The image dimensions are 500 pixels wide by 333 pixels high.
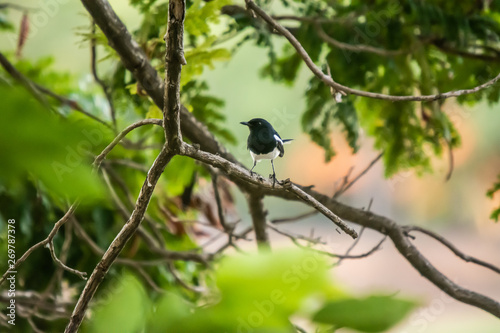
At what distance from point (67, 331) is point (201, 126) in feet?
1.16

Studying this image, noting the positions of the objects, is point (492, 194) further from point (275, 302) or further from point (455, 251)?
point (275, 302)

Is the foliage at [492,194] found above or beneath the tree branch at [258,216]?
above

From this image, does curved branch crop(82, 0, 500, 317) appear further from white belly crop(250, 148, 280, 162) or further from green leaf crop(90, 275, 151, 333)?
green leaf crop(90, 275, 151, 333)

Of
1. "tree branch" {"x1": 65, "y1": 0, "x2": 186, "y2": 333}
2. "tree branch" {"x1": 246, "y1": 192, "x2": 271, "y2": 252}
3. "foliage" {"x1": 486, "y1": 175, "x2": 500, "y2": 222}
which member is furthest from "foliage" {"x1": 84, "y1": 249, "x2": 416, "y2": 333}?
"foliage" {"x1": 486, "y1": 175, "x2": 500, "y2": 222}

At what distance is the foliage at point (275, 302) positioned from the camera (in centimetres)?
11

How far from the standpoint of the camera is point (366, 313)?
0.12 metres

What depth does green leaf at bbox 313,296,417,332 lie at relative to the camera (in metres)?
0.11

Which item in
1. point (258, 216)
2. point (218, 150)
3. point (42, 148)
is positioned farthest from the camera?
point (258, 216)

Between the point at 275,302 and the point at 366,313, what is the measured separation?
2 centimetres

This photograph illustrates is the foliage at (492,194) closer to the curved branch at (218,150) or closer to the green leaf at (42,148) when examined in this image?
the curved branch at (218,150)

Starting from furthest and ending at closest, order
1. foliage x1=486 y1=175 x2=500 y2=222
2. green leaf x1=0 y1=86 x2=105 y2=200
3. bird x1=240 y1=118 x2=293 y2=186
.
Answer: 1. foliage x1=486 y1=175 x2=500 y2=222
2. bird x1=240 y1=118 x2=293 y2=186
3. green leaf x1=0 y1=86 x2=105 y2=200

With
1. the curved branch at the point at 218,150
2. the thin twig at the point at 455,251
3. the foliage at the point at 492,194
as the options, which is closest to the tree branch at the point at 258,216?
the curved branch at the point at 218,150

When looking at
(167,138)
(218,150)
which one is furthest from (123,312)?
(218,150)

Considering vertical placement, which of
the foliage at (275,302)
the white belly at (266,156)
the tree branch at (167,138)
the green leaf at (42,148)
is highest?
the white belly at (266,156)
